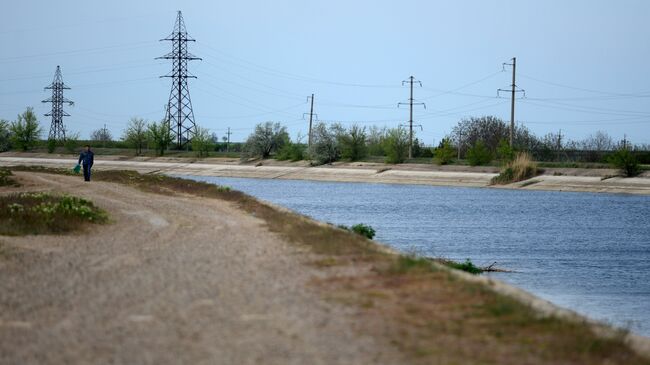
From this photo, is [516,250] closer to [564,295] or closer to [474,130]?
[564,295]

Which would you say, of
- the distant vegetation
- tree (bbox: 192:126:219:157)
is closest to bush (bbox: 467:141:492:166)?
the distant vegetation

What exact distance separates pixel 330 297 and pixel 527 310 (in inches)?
93.5

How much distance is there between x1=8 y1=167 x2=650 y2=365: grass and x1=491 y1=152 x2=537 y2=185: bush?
66288 mm

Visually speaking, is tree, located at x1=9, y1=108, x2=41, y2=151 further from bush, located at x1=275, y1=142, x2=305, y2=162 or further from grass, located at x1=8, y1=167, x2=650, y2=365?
grass, located at x1=8, y1=167, x2=650, y2=365

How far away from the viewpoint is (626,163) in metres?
74.9

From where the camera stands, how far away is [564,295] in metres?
21.6

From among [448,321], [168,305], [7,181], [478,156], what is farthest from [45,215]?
[478,156]

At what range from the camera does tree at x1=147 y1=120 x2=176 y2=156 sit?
127062 mm

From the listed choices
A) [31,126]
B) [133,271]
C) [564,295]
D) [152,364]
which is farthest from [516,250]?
[31,126]

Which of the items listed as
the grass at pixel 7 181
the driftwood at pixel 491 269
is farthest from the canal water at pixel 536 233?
the grass at pixel 7 181

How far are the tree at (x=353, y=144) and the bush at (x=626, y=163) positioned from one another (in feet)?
118

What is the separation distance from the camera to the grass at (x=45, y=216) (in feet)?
66.5

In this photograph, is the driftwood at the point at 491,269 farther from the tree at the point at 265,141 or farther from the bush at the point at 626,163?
the tree at the point at 265,141

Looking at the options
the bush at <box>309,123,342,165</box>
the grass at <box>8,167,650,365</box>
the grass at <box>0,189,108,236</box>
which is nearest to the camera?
the grass at <box>8,167,650,365</box>
